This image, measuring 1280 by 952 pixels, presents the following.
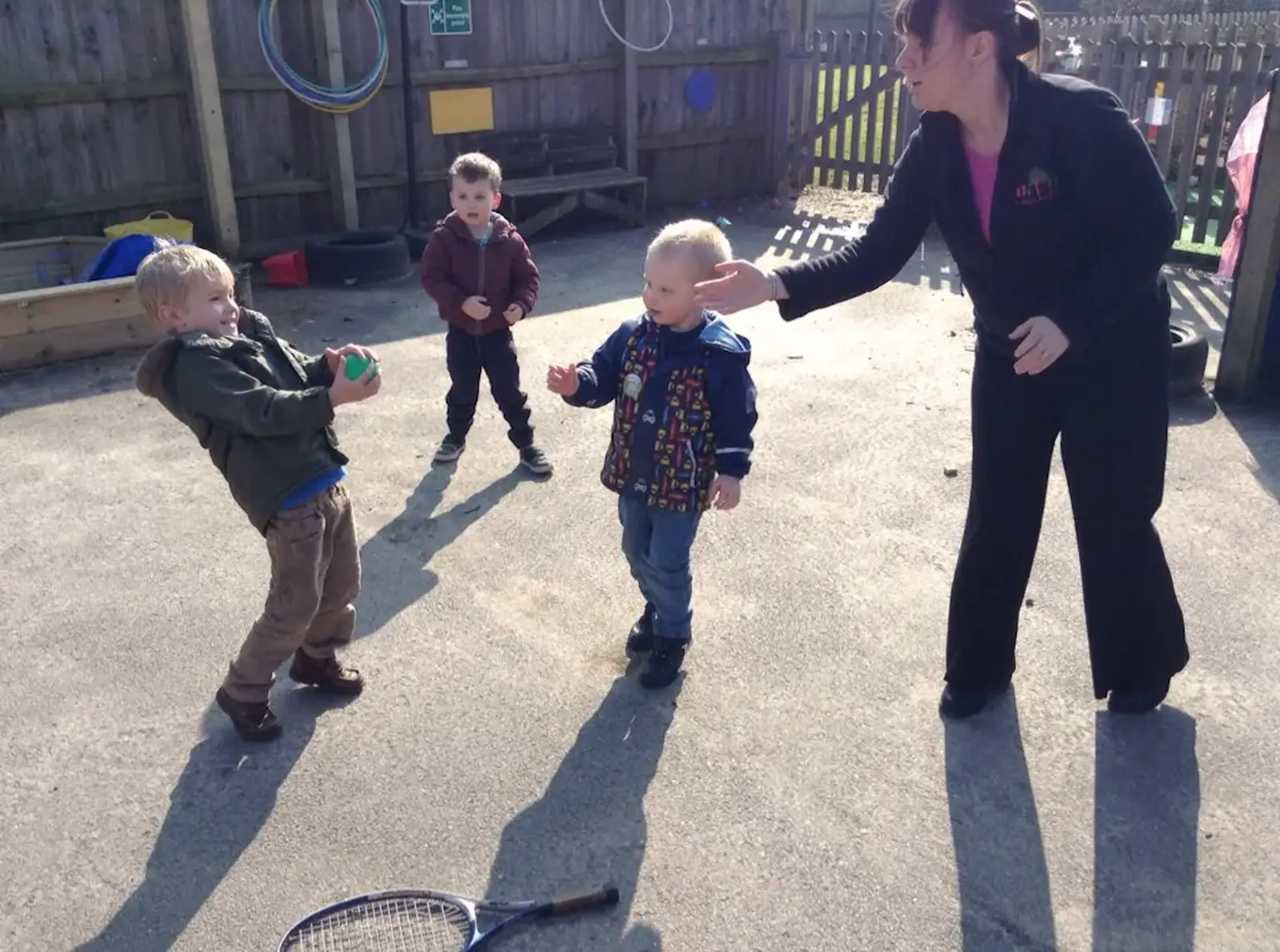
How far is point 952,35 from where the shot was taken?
9.09 ft

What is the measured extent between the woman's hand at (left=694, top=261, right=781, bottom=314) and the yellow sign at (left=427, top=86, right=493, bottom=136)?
7366 millimetres

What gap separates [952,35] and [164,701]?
2.91m

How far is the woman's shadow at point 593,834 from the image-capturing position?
267 cm

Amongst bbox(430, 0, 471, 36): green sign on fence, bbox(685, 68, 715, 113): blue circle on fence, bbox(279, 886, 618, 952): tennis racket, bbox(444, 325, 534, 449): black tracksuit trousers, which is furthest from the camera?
bbox(685, 68, 715, 113): blue circle on fence

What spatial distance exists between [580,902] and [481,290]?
9.86 ft

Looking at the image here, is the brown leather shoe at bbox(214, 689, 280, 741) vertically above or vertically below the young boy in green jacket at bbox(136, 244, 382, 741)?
below

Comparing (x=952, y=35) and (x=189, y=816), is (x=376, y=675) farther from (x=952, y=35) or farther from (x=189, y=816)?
(x=952, y=35)

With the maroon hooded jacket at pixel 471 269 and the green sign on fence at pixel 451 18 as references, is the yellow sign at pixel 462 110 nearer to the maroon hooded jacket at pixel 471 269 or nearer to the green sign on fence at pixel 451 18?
the green sign on fence at pixel 451 18

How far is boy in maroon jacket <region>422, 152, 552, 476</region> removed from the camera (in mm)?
4938

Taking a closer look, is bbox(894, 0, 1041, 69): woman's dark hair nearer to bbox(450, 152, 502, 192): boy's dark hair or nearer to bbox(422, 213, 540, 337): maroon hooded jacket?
bbox(450, 152, 502, 192): boy's dark hair

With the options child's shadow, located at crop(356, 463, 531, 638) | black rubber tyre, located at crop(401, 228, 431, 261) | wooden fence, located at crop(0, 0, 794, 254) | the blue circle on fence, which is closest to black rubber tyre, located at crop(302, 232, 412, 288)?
black rubber tyre, located at crop(401, 228, 431, 261)

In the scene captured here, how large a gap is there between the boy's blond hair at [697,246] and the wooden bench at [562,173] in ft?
22.4

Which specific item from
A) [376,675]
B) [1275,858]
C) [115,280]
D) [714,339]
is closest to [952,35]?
[714,339]

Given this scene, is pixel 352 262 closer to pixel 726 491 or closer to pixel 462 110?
pixel 462 110
